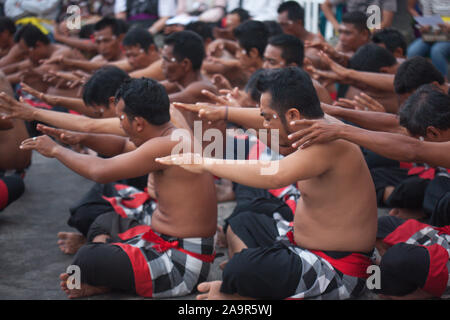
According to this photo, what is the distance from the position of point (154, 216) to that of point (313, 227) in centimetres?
91

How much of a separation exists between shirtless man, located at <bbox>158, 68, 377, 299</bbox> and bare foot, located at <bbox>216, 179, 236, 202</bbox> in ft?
5.53

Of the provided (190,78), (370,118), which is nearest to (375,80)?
(370,118)

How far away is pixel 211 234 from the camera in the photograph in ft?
9.52

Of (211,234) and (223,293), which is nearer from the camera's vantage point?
(223,293)

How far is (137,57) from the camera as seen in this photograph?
5715 mm

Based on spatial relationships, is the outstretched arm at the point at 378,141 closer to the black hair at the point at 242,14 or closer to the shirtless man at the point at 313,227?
the shirtless man at the point at 313,227

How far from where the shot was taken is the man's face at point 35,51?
20.6 ft


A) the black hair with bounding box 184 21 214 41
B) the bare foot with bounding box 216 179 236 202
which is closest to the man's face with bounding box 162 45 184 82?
the bare foot with bounding box 216 179 236 202

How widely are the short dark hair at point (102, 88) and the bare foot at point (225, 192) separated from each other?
3.75ft

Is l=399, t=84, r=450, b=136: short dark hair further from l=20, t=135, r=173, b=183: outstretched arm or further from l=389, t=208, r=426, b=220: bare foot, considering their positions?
l=20, t=135, r=173, b=183: outstretched arm

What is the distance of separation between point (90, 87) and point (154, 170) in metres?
1.15

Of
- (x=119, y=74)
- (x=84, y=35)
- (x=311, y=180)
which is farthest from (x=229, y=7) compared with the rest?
(x=311, y=180)

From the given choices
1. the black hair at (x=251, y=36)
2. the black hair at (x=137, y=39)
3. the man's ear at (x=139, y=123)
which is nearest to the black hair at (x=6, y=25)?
the black hair at (x=137, y=39)
